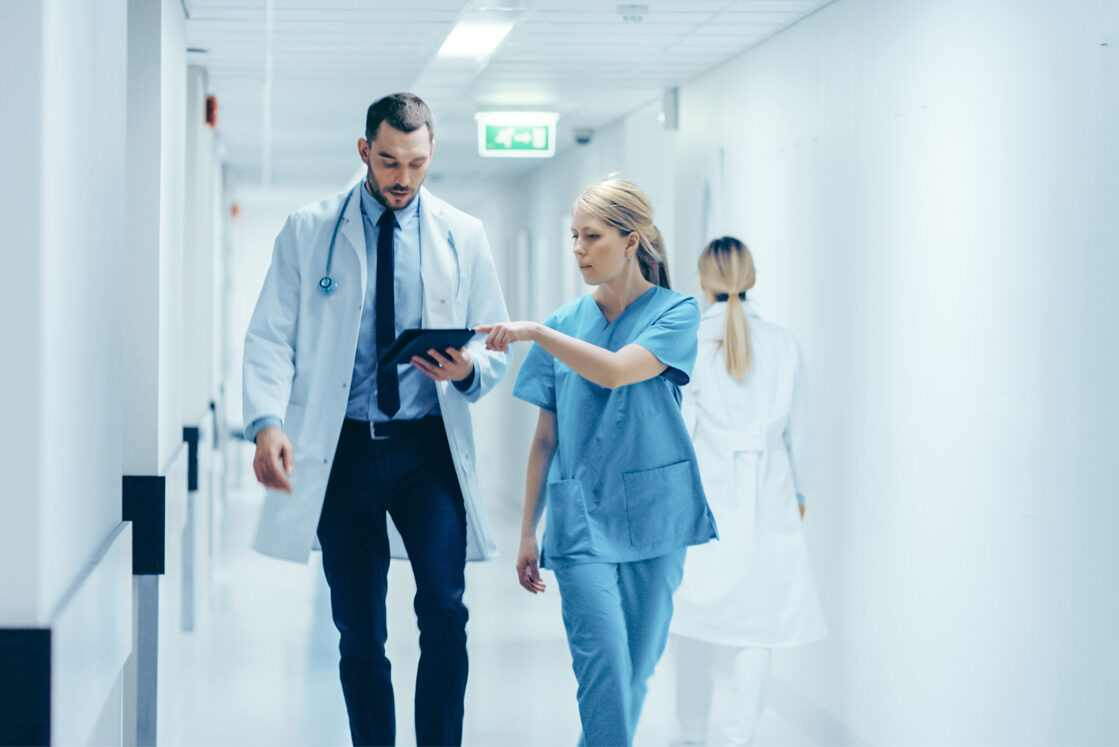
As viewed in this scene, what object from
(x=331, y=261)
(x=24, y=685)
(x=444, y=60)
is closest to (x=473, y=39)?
(x=444, y=60)

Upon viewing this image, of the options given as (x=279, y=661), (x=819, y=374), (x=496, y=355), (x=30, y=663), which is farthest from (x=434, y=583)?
(x=279, y=661)

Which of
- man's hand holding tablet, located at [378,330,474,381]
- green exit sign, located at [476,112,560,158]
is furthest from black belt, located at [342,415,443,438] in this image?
green exit sign, located at [476,112,560,158]

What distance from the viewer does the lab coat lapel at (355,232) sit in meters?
2.91

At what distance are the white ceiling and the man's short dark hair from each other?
6.29 ft

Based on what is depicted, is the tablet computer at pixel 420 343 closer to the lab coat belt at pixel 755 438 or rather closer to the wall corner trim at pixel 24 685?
the wall corner trim at pixel 24 685

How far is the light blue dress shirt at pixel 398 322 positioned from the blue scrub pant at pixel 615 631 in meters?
0.50

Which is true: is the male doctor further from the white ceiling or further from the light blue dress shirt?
the white ceiling

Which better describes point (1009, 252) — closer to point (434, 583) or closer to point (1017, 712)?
point (1017, 712)

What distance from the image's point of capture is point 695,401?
4258mm

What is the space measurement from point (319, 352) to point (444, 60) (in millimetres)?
3254

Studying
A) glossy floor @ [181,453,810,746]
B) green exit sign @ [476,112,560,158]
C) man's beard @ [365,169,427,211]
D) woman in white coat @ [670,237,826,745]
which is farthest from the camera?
green exit sign @ [476,112,560,158]

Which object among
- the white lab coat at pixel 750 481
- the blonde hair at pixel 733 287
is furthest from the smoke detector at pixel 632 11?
the white lab coat at pixel 750 481

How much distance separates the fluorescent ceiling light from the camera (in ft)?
16.8

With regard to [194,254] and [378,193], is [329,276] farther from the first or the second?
[194,254]
